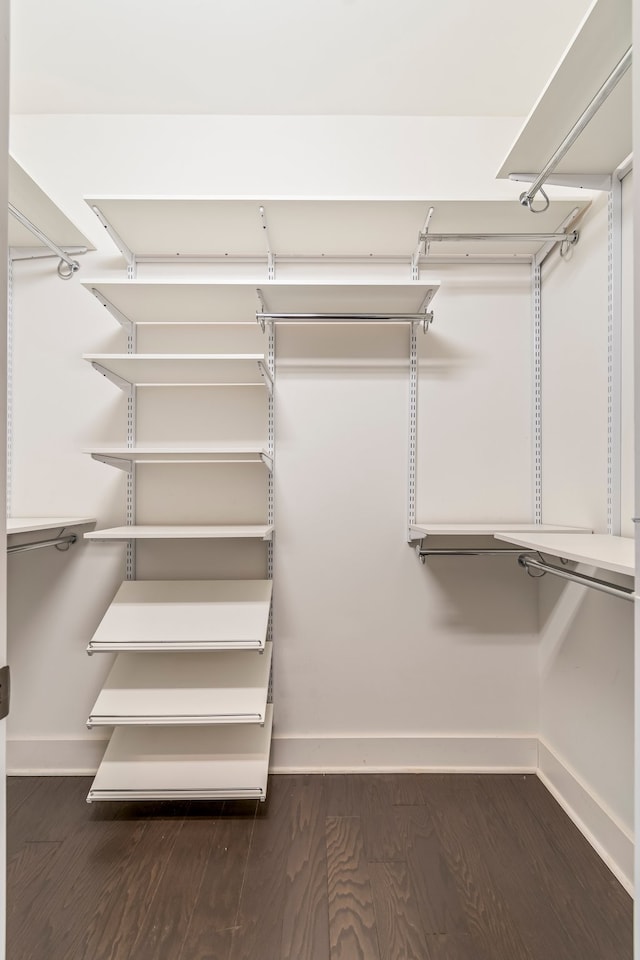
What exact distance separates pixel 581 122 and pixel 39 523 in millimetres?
2031

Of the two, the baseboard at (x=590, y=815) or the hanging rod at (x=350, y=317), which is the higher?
the hanging rod at (x=350, y=317)

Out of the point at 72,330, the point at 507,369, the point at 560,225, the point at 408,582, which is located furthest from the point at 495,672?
the point at 72,330

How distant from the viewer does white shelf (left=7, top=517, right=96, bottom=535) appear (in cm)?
157

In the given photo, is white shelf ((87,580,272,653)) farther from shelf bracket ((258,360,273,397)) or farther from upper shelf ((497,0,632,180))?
upper shelf ((497,0,632,180))

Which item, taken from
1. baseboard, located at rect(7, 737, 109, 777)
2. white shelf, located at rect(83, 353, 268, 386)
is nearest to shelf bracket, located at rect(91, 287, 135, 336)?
white shelf, located at rect(83, 353, 268, 386)

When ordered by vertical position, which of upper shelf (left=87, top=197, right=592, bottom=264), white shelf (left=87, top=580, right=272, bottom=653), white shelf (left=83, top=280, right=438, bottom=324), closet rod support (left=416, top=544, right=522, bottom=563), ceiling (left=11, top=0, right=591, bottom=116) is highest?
ceiling (left=11, top=0, right=591, bottom=116)

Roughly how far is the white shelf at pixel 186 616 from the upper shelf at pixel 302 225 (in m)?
1.37

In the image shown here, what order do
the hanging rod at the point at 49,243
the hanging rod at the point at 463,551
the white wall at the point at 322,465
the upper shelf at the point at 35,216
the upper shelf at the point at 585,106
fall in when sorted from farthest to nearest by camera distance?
the white wall at the point at 322,465
the hanging rod at the point at 463,551
the hanging rod at the point at 49,243
the upper shelf at the point at 35,216
the upper shelf at the point at 585,106

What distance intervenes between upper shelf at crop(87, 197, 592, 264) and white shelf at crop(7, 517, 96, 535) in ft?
3.60

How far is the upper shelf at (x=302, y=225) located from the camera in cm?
180

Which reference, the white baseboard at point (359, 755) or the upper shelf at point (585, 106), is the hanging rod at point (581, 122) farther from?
the white baseboard at point (359, 755)

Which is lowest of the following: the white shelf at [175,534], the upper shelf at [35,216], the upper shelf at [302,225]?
the white shelf at [175,534]

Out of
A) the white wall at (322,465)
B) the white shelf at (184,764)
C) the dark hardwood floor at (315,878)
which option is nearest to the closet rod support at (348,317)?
the white wall at (322,465)

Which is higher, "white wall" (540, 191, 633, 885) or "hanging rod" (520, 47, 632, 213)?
"hanging rod" (520, 47, 632, 213)
